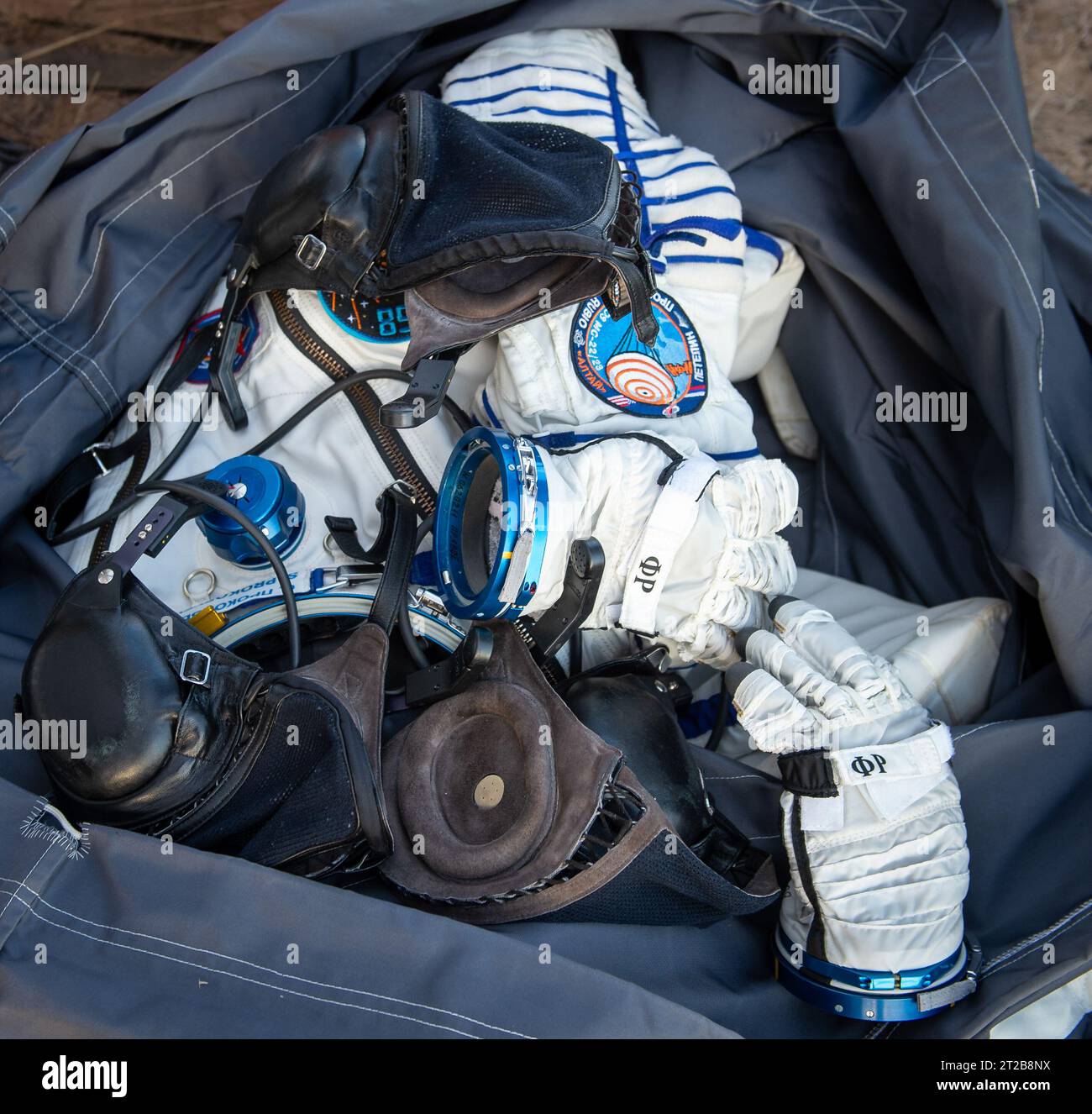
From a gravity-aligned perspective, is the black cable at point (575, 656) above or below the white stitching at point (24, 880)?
above

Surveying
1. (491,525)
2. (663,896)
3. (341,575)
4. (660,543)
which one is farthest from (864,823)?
(341,575)

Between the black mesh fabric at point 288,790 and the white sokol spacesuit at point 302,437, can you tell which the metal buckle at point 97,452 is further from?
the black mesh fabric at point 288,790

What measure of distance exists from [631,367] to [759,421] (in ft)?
1.46

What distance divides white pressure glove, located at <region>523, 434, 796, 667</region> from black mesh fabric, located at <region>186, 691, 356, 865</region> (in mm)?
193

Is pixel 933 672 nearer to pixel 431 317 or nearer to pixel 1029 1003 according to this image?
pixel 1029 1003

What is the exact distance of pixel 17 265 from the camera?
3.50 ft

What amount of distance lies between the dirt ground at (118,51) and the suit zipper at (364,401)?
0.81 m

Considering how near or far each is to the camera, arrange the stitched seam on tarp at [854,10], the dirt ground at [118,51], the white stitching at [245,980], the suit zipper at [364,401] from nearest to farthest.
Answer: the white stitching at [245,980]
the suit zipper at [364,401]
the stitched seam on tarp at [854,10]
the dirt ground at [118,51]

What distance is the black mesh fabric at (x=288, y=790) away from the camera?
0.80 metres

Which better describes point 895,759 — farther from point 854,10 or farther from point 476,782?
point 854,10

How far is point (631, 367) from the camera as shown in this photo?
99cm

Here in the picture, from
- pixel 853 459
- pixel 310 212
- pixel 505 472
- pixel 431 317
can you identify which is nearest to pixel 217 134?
pixel 310 212

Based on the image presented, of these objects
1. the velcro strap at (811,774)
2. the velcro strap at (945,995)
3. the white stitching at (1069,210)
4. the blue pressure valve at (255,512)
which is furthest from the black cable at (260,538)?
the white stitching at (1069,210)
